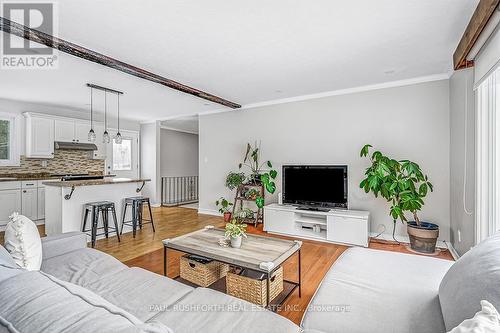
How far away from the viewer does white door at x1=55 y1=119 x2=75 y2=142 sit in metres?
5.50

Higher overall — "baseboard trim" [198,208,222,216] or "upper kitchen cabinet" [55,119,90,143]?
"upper kitchen cabinet" [55,119,90,143]

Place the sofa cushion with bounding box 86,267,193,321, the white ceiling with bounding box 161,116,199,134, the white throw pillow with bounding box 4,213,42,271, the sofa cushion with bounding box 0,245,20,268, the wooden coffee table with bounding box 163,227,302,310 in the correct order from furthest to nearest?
1. the white ceiling with bounding box 161,116,199,134
2. the wooden coffee table with bounding box 163,227,302,310
3. the white throw pillow with bounding box 4,213,42,271
4. the sofa cushion with bounding box 86,267,193,321
5. the sofa cushion with bounding box 0,245,20,268

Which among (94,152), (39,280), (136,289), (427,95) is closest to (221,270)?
(136,289)

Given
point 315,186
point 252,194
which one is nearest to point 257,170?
point 252,194

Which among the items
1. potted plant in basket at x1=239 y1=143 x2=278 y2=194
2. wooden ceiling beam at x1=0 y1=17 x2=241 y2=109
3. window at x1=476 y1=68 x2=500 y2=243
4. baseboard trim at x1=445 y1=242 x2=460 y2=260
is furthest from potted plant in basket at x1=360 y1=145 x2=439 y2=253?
wooden ceiling beam at x1=0 y1=17 x2=241 y2=109

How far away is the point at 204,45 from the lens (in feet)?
8.89

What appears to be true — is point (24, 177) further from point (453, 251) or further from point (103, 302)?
point (453, 251)

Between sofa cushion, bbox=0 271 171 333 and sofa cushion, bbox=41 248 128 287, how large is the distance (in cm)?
93

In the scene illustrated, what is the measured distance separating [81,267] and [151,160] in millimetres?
5696

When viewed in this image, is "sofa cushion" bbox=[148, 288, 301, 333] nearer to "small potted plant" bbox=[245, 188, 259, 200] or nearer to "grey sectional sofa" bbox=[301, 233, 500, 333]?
"grey sectional sofa" bbox=[301, 233, 500, 333]

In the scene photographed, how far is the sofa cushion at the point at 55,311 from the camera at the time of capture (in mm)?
658

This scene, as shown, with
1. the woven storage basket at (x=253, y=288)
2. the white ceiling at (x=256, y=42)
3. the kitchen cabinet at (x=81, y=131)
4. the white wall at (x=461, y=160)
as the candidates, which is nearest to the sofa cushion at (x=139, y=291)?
the woven storage basket at (x=253, y=288)

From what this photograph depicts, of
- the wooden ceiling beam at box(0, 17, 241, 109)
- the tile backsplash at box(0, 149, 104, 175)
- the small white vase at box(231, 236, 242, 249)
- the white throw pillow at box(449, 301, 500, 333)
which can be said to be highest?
the wooden ceiling beam at box(0, 17, 241, 109)

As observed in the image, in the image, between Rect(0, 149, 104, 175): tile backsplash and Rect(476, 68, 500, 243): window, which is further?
Rect(0, 149, 104, 175): tile backsplash
